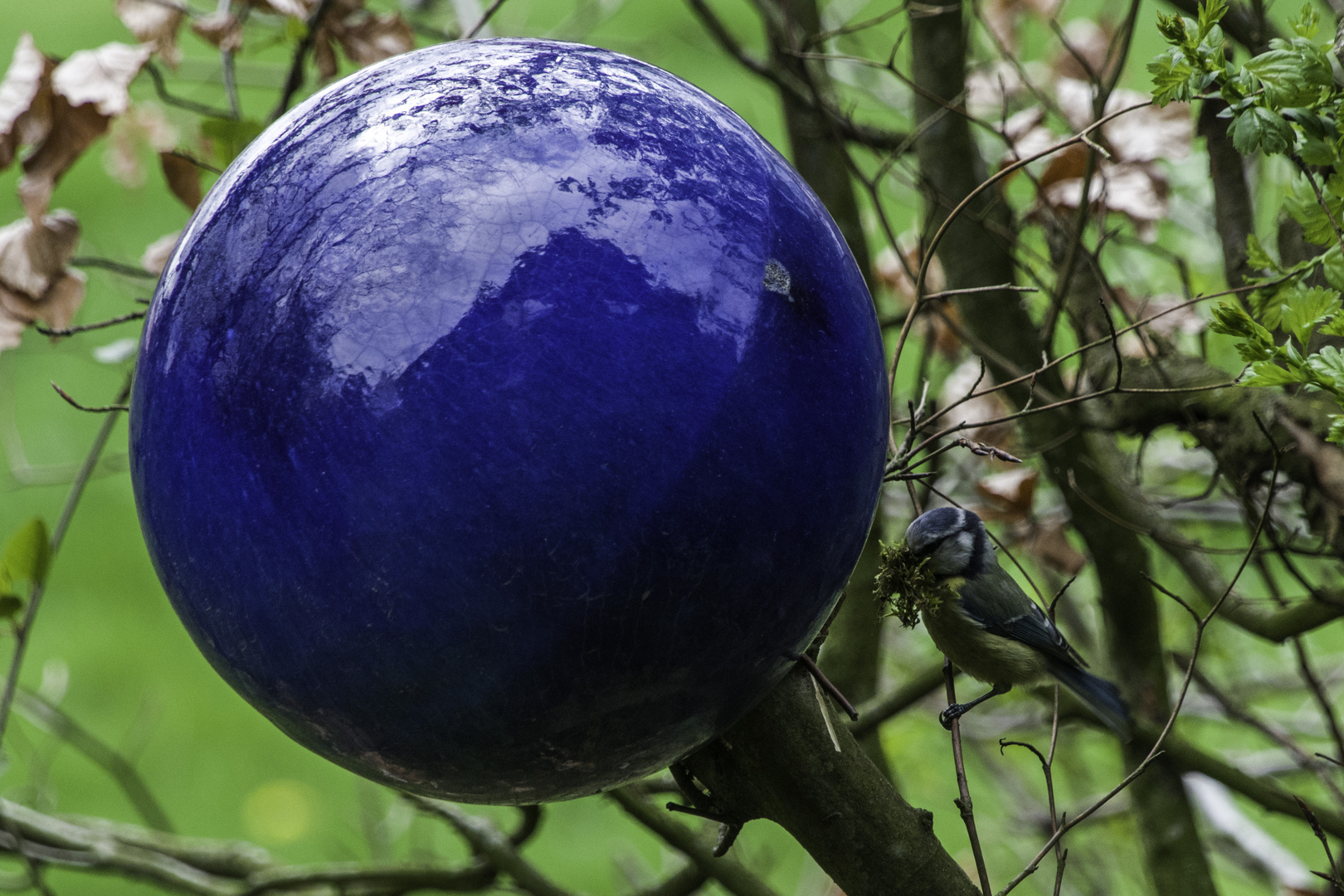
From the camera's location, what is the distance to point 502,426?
0.89 metres

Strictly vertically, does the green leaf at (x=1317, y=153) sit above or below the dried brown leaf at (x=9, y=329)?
below

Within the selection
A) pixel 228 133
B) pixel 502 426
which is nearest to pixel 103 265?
pixel 228 133

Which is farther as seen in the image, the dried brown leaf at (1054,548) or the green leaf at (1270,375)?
the dried brown leaf at (1054,548)

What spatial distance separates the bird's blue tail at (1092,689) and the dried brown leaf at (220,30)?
1602mm

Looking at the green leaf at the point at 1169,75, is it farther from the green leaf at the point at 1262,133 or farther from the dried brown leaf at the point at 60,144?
the dried brown leaf at the point at 60,144

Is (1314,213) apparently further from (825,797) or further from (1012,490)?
(1012,490)

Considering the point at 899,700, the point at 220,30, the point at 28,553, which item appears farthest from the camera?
the point at 899,700

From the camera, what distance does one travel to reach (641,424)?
90 centimetres

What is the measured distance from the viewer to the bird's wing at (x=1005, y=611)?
4.01 ft

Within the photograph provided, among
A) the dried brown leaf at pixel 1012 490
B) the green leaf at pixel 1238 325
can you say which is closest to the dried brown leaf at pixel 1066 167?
the dried brown leaf at pixel 1012 490

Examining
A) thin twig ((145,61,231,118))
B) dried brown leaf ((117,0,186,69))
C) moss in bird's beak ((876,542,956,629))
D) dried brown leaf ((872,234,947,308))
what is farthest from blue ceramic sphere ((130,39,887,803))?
dried brown leaf ((872,234,947,308))

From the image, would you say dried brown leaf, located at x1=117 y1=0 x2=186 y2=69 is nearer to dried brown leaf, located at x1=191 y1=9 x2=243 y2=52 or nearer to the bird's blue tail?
dried brown leaf, located at x1=191 y1=9 x2=243 y2=52

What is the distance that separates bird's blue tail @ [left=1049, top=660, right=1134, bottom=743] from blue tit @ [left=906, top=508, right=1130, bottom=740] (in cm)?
1

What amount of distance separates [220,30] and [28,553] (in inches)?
35.6
